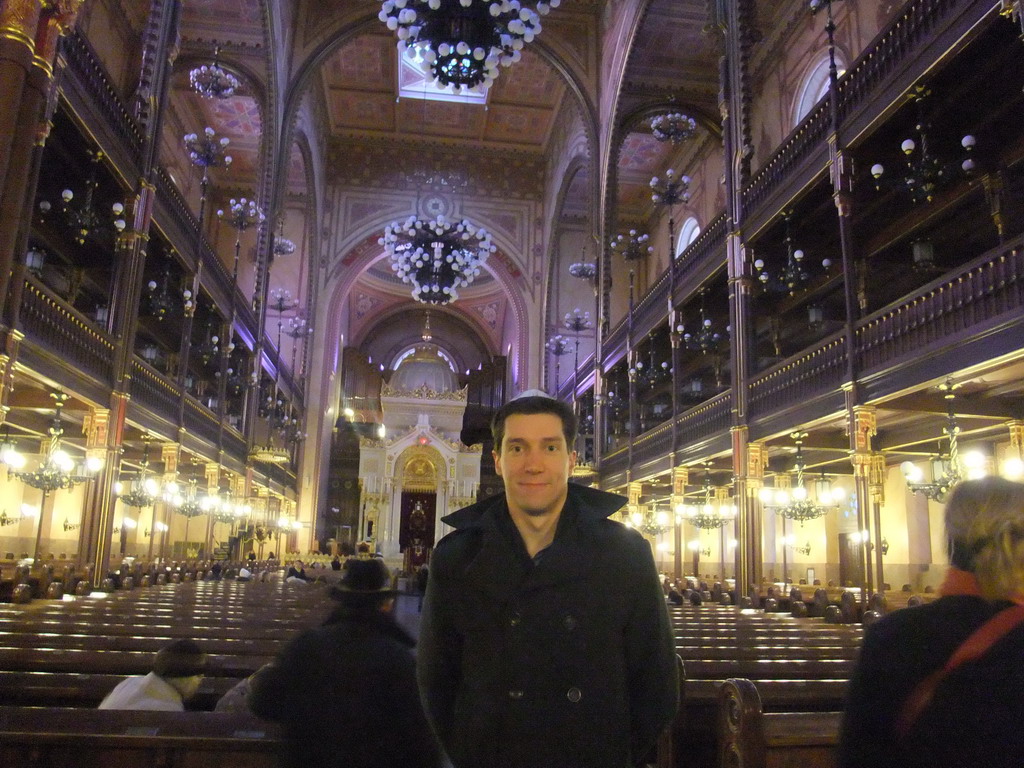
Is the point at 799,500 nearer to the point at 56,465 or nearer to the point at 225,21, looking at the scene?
the point at 56,465

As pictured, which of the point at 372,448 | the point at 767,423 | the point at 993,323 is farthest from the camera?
the point at 372,448

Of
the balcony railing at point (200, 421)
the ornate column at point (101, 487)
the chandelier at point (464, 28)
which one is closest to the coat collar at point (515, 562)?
the chandelier at point (464, 28)

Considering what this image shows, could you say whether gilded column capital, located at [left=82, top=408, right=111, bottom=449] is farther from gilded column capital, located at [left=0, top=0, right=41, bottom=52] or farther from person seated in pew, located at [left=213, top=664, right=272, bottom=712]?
person seated in pew, located at [left=213, top=664, right=272, bottom=712]

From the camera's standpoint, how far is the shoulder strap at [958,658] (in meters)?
1.53

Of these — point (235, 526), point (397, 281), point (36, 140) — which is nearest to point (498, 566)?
point (36, 140)

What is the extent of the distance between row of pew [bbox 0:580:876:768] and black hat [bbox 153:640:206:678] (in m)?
0.39

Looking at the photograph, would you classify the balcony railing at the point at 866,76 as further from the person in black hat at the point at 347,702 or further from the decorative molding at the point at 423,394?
the decorative molding at the point at 423,394

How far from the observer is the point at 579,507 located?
6.14 ft

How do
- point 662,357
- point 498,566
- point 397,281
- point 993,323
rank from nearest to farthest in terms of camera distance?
point 498,566 < point 993,323 < point 662,357 < point 397,281

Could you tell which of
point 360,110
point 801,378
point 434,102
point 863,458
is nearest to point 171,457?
point 801,378

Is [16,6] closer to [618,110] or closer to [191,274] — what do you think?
[191,274]

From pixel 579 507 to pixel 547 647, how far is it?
0.36m

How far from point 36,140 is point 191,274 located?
27.1 ft

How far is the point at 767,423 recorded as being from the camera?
44.9 ft
